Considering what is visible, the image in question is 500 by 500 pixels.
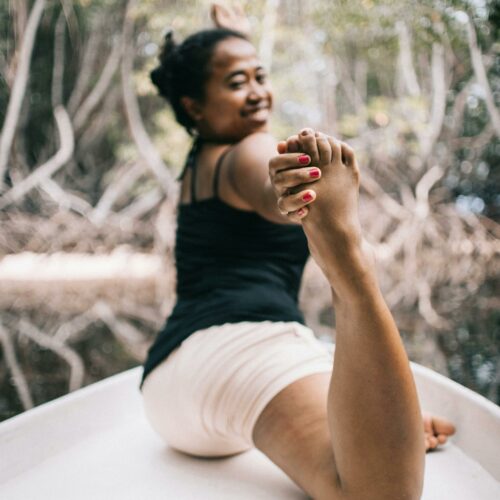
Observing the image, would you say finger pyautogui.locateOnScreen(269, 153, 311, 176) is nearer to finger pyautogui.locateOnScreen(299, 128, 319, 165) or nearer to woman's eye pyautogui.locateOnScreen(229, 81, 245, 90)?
finger pyautogui.locateOnScreen(299, 128, 319, 165)

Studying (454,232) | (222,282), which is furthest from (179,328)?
(454,232)

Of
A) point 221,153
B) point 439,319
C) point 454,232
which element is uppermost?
point 221,153

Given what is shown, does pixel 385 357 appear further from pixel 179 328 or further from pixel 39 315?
pixel 39 315

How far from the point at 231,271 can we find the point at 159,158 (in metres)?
4.99

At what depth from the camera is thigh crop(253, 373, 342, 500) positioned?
60 centimetres

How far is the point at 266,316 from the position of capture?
743mm

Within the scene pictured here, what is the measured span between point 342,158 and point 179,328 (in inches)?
12.8

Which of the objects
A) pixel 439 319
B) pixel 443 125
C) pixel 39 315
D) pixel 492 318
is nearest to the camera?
pixel 492 318

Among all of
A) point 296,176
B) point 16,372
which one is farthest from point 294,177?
point 16,372

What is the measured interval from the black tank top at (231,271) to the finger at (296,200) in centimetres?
22

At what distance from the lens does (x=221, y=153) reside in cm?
83

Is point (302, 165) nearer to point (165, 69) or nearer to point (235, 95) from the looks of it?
point (235, 95)

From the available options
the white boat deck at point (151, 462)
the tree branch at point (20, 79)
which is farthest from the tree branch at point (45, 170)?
the white boat deck at point (151, 462)

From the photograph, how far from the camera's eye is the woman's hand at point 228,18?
41.2 inches
